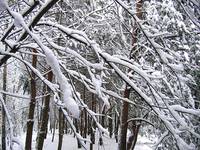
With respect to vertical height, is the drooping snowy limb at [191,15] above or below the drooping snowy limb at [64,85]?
above

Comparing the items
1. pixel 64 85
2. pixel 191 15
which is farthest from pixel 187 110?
pixel 64 85

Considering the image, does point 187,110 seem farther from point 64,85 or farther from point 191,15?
point 64,85

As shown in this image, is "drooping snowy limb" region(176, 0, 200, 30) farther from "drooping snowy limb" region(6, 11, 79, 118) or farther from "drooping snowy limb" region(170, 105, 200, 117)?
"drooping snowy limb" region(6, 11, 79, 118)

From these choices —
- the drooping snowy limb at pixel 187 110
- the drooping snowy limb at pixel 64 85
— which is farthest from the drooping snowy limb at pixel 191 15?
the drooping snowy limb at pixel 64 85

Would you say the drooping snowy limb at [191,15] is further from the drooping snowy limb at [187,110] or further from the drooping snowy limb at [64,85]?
the drooping snowy limb at [64,85]

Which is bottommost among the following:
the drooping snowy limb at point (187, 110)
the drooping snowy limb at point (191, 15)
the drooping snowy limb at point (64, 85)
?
the drooping snowy limb at point (187, 110)

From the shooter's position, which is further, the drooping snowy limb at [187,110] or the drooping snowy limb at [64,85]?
the drooping snowy limb at [187,110]

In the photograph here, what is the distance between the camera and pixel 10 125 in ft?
10.2

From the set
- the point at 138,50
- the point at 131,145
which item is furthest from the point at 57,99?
the point at 131,145

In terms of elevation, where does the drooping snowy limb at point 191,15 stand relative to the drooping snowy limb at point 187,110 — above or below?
above

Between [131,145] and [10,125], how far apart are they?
11.8m

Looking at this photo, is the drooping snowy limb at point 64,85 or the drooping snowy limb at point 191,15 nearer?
the drooping snowy limb at point 64,85

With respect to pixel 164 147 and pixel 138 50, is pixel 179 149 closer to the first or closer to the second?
pixel 138 50

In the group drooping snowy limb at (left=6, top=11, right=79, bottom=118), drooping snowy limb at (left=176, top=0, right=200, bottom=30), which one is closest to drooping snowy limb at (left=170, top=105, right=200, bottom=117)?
drooping snowy limb at (left=176, top=0, right=200, bottom=30)
